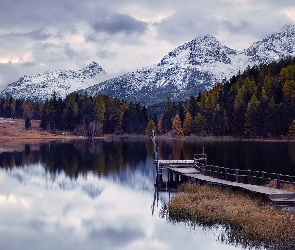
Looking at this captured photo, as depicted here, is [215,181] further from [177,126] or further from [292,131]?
[177,126]

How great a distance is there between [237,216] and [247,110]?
396ft

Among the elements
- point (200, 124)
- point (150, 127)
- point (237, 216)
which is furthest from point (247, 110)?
point (237, 216)

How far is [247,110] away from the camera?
147 metres

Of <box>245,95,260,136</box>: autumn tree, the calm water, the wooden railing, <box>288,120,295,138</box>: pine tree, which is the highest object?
<box>245,95,260,136</box>: autumn tree

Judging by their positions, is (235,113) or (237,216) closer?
(237,216)

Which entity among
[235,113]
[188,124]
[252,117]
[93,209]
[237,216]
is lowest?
[93,209]

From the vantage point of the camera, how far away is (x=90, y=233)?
31.0m

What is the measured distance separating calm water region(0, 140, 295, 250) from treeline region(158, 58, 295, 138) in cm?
7036

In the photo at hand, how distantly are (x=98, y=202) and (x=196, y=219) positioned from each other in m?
13.1

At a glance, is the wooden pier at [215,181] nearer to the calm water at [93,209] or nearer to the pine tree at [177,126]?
the calm water at [93,209]

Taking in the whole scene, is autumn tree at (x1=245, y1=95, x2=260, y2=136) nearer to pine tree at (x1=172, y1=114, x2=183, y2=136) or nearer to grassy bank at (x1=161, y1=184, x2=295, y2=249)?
pine tree at (x1=172, y1=114, x2=183, y2=136)

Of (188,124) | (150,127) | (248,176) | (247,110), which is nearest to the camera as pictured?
(248,176)

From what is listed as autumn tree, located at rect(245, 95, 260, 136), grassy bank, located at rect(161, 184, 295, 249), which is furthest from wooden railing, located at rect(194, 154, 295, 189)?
autumn tree, located at rect(245, 95, 260, 136)

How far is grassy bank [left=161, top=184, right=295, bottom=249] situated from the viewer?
85.8ft
